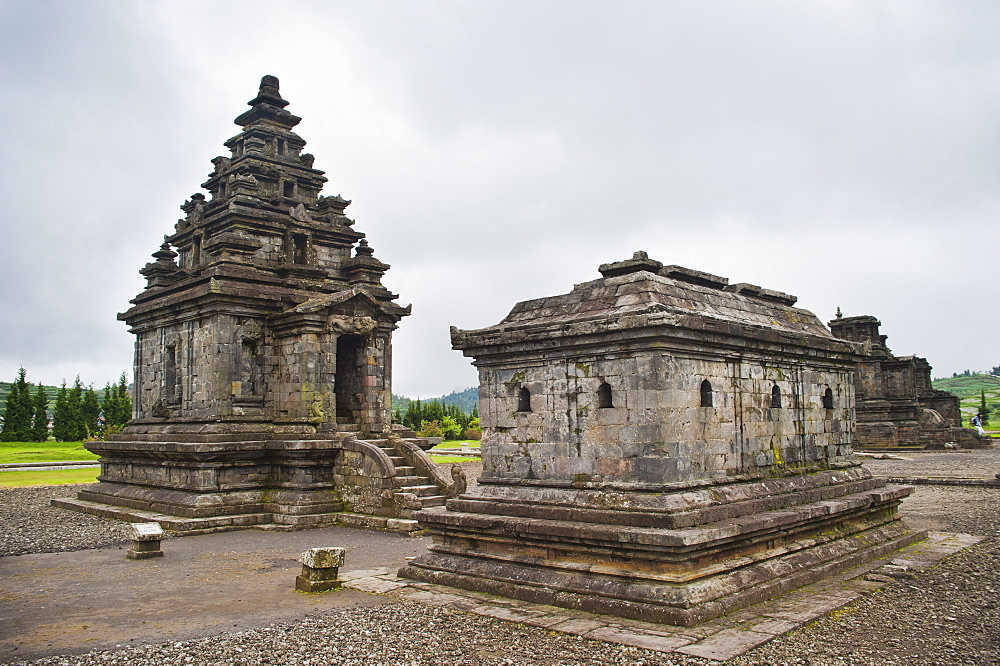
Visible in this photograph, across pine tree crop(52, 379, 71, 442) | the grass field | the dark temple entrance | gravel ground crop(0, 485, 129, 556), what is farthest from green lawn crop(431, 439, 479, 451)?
the grass field

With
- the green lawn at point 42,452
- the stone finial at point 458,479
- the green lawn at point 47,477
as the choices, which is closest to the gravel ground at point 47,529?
the green lawn at point 47,477

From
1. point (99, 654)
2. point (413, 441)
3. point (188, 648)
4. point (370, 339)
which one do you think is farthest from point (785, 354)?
point (370, 339)

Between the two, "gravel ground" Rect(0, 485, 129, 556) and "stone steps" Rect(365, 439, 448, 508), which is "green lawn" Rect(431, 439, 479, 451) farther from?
"stone steps" Rect(365, 439, 448, 508)

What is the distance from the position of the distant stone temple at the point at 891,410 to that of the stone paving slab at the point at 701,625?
2925 centimetres

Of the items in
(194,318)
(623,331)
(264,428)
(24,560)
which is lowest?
(24,560)

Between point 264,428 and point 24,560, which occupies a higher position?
point 264,428

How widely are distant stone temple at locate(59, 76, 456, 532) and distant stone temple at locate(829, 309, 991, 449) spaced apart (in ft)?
87.5

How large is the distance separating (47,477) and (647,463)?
2715 cm

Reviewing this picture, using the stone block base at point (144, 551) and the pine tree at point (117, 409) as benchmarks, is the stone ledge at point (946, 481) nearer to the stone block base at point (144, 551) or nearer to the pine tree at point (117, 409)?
the stone block base at point (144, 551)

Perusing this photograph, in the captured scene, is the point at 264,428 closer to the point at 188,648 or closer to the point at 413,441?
the point at 413,441

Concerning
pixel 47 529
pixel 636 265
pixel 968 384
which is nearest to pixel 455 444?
pixel 47 529

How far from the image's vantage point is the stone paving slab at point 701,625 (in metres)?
6.91

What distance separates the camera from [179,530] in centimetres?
1567

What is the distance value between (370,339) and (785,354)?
1201 centimetres
